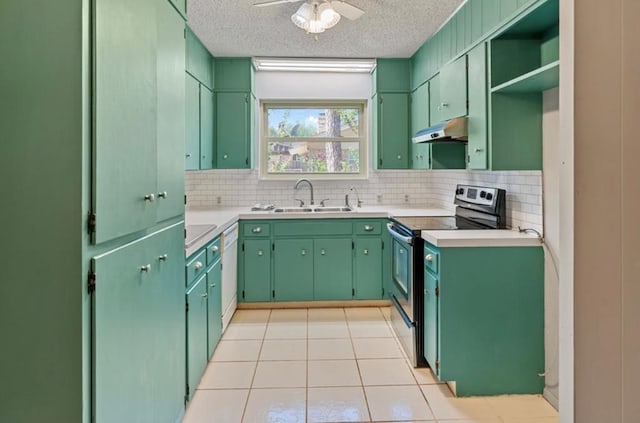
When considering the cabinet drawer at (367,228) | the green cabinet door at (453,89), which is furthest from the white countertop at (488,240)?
the cabinet drawer at (367,228)

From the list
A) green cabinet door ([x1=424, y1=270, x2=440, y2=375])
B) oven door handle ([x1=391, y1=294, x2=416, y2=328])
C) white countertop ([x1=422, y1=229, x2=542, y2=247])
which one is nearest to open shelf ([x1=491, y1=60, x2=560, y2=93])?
white countertop ([x1=422, y1=229, x2=542, y2=247])

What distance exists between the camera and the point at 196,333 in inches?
89.6

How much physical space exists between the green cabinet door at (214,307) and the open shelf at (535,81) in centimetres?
206

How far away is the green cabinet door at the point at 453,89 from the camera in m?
2.80

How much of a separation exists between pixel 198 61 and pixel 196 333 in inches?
93.2

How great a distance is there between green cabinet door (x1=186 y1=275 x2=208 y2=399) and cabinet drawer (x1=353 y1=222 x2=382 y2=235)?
67.4 inches

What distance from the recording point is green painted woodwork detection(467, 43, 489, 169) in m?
2.50

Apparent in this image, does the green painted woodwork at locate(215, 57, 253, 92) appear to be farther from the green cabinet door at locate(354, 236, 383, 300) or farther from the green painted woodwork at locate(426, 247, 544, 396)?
the green painted woodwork at locate(426, 247, 544, 396)

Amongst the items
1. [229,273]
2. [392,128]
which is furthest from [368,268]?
[392,128]

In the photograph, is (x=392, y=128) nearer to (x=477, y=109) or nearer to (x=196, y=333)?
(x=477, y=109)

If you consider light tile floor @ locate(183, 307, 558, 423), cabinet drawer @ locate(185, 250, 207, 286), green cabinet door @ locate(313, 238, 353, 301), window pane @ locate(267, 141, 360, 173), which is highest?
window pane @ locate(267, 141, 360, 173)
